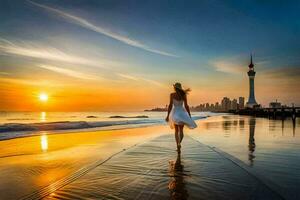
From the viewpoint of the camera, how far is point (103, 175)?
591 cm

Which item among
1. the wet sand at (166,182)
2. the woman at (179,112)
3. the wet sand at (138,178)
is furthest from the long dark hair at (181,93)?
the wet sand at (166,182)

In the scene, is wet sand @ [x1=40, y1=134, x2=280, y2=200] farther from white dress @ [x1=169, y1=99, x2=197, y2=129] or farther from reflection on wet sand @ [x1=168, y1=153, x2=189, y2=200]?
white dress @ [x1=169, y1=99, x2=197, y2=129]

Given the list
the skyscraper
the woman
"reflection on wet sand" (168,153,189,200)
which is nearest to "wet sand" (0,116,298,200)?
"reflection on wet sand" (168,153,189,200)

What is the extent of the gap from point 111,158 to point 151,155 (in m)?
1.31

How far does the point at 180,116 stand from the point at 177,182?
5.06m

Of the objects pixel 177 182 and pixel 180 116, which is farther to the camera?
pixel 180 116

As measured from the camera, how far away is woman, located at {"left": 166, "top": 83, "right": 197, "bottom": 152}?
10109 millimetres

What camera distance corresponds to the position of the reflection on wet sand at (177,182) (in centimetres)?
443

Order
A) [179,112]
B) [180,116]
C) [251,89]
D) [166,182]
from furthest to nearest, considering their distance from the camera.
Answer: [251,89] → [179,112] → [180,116] → [166,182]

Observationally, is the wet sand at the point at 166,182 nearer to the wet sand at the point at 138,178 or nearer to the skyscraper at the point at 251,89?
the wet sand at the point at 138,178

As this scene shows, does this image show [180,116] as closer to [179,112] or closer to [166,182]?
[179,112]

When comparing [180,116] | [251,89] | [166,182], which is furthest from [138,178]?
[251,89]

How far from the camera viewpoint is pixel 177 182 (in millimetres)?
5242

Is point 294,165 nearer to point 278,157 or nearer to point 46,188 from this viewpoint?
point 278,157
